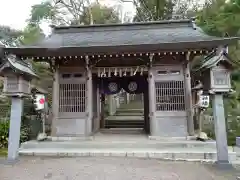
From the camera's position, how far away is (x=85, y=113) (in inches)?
336

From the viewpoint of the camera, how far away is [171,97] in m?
8.42

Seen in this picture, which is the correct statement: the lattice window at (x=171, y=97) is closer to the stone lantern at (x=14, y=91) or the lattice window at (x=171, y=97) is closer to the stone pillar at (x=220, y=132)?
the stone pillar at (x=220, y=132)

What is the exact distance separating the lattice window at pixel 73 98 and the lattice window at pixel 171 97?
3163mm

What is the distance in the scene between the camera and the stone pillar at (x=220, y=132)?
18.2ft

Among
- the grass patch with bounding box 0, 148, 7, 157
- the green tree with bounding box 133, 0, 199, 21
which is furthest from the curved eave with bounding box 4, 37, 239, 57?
the green tree with bounding box 133, 0, 199, 21

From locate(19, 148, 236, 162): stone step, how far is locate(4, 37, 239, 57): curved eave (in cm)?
361

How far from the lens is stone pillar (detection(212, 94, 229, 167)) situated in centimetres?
556

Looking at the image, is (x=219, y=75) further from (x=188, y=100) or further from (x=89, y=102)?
(x=89, y=102)

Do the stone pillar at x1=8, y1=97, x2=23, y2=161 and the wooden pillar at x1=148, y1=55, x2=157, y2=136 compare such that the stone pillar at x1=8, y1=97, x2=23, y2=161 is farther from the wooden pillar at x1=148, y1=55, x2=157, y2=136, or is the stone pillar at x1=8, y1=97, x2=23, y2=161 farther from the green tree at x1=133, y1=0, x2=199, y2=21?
the green tree at x1=133, y1=0, x2=199, y2=21

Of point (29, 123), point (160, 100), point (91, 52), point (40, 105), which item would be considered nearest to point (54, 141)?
point (40, 105)

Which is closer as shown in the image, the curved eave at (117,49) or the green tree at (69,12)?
the curved eave at (117,49)

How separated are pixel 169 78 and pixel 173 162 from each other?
3561 millimetres

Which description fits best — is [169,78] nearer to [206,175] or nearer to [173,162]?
[173,162]

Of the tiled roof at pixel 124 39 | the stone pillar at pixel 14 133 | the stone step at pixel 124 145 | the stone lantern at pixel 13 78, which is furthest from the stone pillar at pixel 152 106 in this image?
the stone pillar at pixel 14 133
